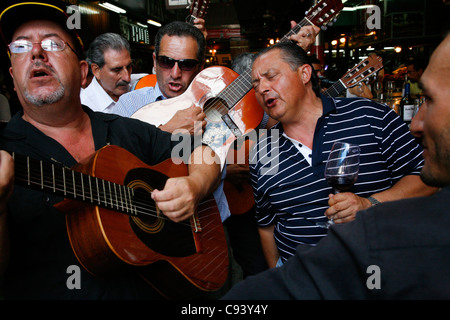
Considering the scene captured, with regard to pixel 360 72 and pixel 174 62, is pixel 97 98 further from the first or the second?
pixel 360 72

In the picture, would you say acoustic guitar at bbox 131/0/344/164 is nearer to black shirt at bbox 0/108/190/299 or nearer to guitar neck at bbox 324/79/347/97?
black shirt at bbox 0/108/190/299

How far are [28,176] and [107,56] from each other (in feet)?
10.4

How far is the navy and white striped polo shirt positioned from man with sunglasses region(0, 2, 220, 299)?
0.55 meters

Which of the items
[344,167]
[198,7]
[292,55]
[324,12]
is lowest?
[344,167]

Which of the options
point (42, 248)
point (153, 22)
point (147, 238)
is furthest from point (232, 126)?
point (153, 22)

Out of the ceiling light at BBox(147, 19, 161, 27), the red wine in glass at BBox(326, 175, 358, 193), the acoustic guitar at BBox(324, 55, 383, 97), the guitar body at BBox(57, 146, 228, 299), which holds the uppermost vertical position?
the ceiling light at BBox(147, 19, 161, 27)

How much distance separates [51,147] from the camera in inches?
56.0

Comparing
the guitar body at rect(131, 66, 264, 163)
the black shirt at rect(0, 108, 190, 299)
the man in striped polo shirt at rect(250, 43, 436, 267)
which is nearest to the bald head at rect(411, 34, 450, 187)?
the man in striped polo shirt at rect(250, 43, 436, 267)

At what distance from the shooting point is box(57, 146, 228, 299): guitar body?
48.6 inches

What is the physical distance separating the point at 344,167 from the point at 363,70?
1.87 metres

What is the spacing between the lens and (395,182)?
2.07 meters

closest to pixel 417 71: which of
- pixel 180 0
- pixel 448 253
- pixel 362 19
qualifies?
pixel 180 0

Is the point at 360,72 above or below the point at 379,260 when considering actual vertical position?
above
